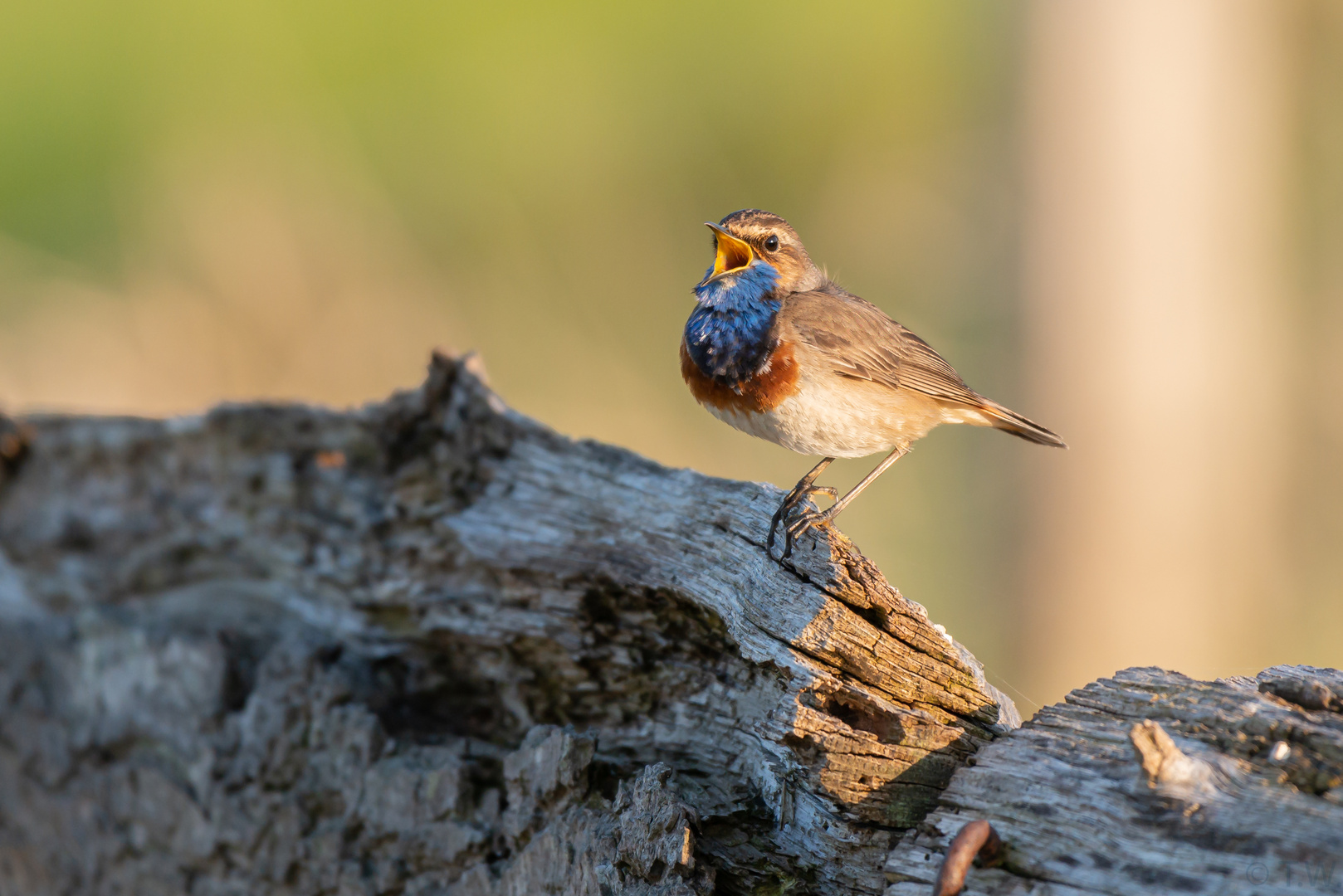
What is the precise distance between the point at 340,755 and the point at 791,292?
2.80m

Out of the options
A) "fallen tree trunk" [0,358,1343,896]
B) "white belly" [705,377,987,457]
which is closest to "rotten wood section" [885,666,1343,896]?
"fallen tree trunk" [0,358,1343,896]

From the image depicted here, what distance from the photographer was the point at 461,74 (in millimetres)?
9500

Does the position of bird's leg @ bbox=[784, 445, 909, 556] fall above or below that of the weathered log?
above

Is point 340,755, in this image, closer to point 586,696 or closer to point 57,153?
point 586,696

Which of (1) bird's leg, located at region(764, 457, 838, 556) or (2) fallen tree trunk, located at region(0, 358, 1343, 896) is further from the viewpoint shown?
(1) bird's leg, located at region(764, 457, 838, 556)

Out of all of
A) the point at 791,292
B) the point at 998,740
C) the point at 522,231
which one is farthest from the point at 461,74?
the point at 998,740

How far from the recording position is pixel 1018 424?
4.71m

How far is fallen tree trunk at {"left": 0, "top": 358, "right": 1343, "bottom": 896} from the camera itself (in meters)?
2.39

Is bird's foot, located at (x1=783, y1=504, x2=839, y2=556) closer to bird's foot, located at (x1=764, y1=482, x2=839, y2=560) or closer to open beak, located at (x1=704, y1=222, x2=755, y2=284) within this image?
bird's foot, located at (x1=764, y1=482, x2=839, y2=560)

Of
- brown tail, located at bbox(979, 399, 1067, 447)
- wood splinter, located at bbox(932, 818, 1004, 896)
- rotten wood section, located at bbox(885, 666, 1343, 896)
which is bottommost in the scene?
wood splinter, located at bbox(932, 818, 1004, 896)

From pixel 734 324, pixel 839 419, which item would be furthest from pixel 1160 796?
pixel 734 324

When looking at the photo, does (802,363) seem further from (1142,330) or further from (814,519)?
(1142,330)

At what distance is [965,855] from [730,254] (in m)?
2.91

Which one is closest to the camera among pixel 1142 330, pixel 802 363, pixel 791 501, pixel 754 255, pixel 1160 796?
pixel 1160 796
